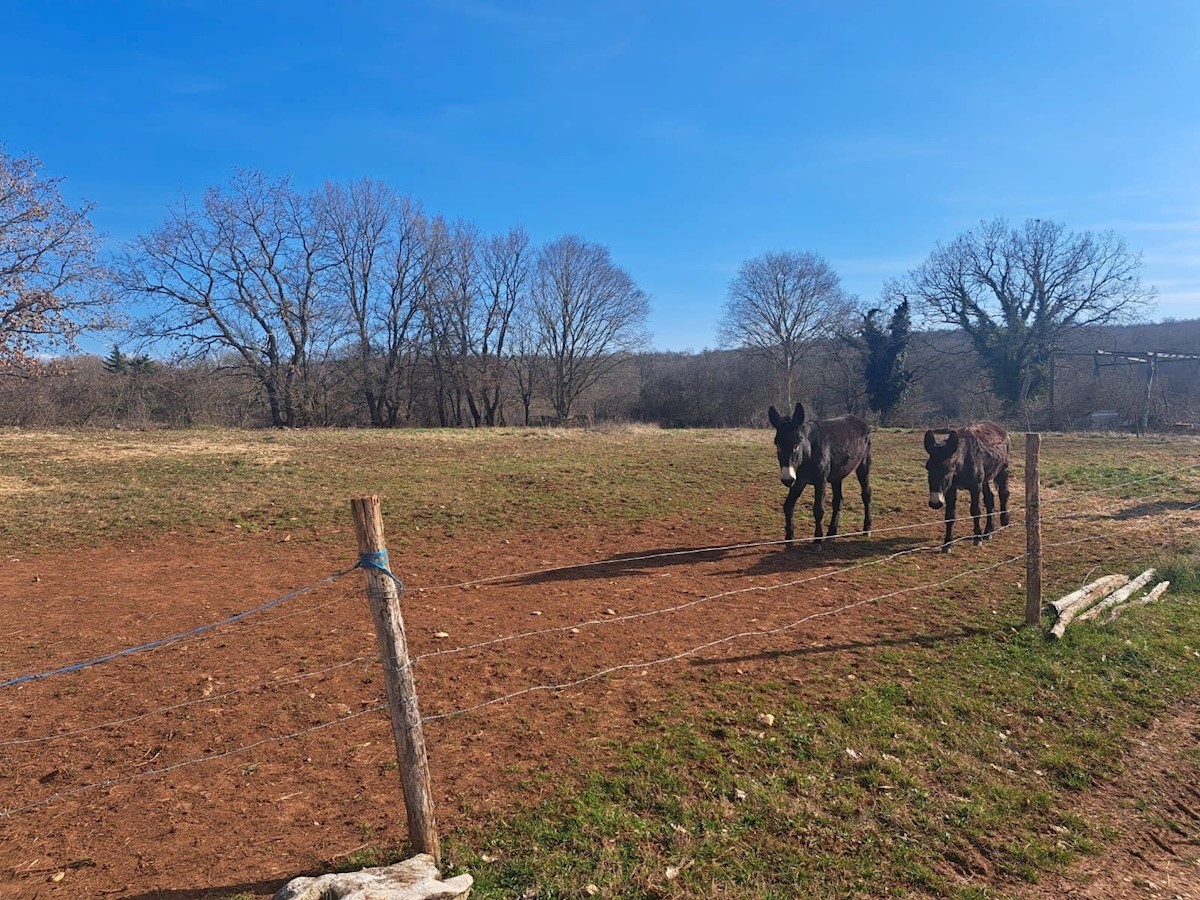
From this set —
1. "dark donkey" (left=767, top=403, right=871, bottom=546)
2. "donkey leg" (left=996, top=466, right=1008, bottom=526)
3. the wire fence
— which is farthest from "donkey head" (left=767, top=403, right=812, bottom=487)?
"donkey leg" (left=996, top=466, right=1008, bottom=526)

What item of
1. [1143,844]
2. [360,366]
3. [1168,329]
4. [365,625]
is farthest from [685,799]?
[1168,329]

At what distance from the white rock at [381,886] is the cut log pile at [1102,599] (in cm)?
575

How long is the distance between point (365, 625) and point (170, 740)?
87.0 inches

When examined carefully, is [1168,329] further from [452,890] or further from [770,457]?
[452,890]

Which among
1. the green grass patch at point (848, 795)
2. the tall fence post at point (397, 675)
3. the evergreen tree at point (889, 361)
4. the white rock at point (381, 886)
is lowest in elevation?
the green grass patch at point (848, 795)

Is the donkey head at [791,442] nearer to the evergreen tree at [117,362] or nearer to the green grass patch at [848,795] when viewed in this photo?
Answer: the green grass patch at [848,795]

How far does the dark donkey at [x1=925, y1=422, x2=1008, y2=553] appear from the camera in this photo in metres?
Result: 9.48

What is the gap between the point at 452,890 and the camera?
8.43 ft

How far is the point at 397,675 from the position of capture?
2842mm

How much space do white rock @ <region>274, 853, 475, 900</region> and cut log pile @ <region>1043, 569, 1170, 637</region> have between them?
226 inches

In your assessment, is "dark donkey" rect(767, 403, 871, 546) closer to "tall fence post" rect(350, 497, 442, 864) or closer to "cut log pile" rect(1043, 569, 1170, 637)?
"cut log pile" rect(1043, 569, 1170, 637)

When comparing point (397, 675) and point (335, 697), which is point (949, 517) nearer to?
point (335, 697)

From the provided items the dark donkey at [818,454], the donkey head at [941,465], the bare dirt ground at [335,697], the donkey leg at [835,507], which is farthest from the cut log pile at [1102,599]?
the donkey leg at [835,507]

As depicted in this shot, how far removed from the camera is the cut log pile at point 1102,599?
5941mm
